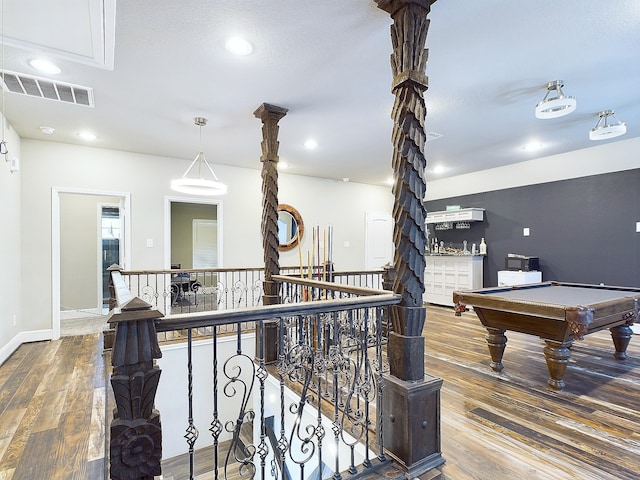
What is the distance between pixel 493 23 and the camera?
2.16 metres

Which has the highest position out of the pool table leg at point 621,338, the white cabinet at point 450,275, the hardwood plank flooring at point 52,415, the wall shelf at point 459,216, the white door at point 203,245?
the wall shelf at point 459,216

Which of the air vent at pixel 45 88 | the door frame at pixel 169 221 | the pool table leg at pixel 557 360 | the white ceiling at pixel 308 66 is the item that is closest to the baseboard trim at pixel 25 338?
the door frame at pixel 169 221

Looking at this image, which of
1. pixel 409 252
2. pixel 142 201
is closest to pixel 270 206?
pixel 409 252

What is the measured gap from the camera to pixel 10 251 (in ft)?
12.7

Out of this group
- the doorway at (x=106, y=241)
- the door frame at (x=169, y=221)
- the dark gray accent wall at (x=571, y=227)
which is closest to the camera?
the dark gray accent wall at (x=571, y=227)

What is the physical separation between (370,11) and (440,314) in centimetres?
517

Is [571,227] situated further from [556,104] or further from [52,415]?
[52,415]

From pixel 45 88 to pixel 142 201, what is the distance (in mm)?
2268

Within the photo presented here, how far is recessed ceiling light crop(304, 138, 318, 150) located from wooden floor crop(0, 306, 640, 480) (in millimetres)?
3120

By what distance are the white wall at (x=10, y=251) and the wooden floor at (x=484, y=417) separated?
0.36 metres

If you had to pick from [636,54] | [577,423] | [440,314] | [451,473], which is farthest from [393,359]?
[440,314]

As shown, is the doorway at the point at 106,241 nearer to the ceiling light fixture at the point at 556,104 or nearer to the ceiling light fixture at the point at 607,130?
the ceiling light fixture at the point at 556,104

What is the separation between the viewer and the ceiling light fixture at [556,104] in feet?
8.91

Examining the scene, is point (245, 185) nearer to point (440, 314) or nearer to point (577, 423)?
point (440, 314)
